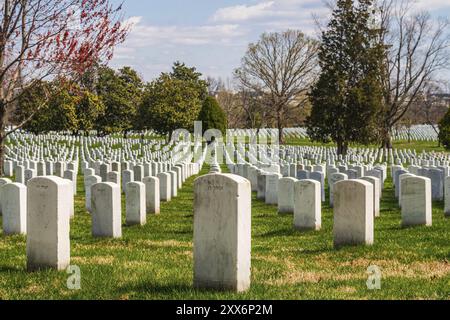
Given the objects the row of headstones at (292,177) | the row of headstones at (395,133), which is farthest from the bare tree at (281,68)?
the row of headstones at (292,177)

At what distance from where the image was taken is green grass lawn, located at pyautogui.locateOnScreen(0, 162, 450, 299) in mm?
6574

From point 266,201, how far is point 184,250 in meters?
7.54

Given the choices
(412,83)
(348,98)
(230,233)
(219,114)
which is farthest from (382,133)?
(230,233)

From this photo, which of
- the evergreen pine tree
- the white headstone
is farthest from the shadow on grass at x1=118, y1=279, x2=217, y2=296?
the evergreen pine tree

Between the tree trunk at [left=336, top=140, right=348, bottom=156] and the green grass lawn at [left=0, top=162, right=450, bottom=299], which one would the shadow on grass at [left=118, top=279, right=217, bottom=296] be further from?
the tree trunk at [left=336, top=140, right=348, bottom=156]

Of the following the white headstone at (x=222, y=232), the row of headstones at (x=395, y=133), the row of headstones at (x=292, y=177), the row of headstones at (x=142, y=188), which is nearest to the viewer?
the white headstone at (x=222, y=232)

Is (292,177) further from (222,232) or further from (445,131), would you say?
(445,131)

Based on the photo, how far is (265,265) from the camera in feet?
27.2

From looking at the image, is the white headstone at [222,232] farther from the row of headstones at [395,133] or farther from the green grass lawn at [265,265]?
the row of headstones at [395,133]

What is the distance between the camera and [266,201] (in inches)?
674

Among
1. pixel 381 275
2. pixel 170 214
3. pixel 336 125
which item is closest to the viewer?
pixel 381 275

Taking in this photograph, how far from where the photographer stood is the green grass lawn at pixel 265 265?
259 inches
